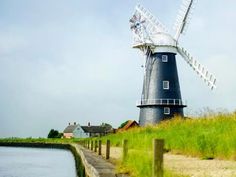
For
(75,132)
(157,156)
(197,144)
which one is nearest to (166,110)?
(197,144)

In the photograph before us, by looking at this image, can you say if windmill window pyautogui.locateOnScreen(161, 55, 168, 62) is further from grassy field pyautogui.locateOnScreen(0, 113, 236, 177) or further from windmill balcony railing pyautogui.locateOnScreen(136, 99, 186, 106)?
grassy field pyautogui.locateOnScreen(0, 113, 236, 177)

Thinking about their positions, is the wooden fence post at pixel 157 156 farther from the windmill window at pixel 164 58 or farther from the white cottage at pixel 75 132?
the white cottage at pixel 75 132

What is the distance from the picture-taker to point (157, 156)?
548cm

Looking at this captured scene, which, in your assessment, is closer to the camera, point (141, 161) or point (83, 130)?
point (141, 161)

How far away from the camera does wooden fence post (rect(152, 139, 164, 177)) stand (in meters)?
5.32

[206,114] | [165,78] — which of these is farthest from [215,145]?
[165,78]

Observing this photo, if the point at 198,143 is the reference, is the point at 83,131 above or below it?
above

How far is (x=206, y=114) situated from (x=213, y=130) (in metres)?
3.06

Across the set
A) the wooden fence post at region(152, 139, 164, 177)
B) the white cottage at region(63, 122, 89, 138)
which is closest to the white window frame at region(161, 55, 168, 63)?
the wooden fence post at region(152, 139, 164, 177)

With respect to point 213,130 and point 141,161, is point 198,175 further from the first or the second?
point 213,130

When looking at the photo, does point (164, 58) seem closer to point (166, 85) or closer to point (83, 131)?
point (166, 85)

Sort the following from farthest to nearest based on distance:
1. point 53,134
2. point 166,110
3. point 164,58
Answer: point 53,134, point 164,58, point 166,110

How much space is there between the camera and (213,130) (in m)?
13.6

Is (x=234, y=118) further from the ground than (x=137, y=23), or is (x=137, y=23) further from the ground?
(x=137, y=23)
